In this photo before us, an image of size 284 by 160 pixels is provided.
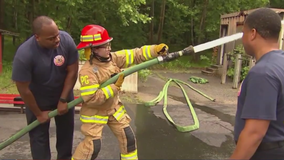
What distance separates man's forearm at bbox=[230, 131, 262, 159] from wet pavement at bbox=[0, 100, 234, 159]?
8.52 ft

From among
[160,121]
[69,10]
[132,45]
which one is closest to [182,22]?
[132,45]

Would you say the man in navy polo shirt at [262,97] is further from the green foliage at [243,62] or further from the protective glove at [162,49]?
the green foliage at [243,62]

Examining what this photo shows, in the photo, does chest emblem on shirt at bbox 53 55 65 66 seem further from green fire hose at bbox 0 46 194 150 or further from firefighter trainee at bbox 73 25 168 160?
green fire hose at bbox 0 46 194 150

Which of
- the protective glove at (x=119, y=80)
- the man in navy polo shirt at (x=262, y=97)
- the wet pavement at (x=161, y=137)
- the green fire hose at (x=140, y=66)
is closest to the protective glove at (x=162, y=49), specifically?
the green fire hose at (x=140, y=66)

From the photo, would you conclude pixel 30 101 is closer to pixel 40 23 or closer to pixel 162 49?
pixel 40 23

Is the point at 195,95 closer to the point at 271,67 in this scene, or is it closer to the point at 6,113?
the point at 6,113

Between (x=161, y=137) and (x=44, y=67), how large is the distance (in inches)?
A: 111

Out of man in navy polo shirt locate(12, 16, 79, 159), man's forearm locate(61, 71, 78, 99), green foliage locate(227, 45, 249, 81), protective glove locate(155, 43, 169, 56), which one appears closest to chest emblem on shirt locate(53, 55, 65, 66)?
man in navy polo shirt locate(12, 16, 79, 159)

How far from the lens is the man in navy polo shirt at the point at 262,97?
168 centimetres

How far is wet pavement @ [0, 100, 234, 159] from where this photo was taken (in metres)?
4.40

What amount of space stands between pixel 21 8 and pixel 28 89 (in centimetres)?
1606

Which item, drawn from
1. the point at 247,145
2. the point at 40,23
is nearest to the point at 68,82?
the point at 40,23

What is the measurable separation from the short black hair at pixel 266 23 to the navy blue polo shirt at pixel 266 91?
115mm

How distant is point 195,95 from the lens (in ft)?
30.7
